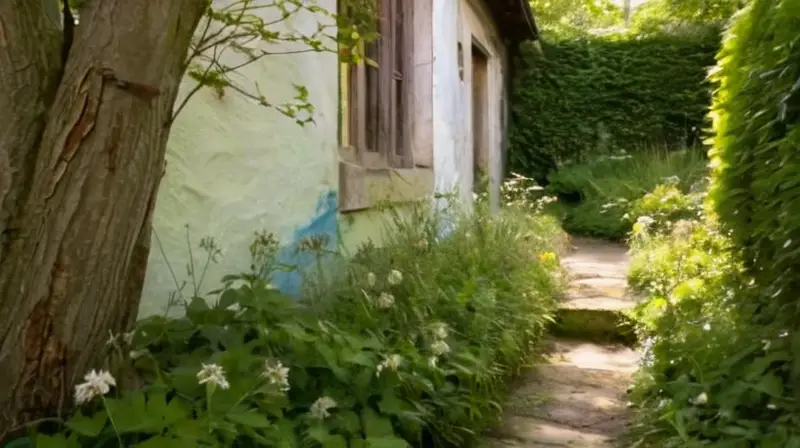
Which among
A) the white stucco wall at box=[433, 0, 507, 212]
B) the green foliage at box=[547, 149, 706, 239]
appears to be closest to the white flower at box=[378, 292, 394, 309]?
the white stucco wall at box=[433, 0, 507, 212]

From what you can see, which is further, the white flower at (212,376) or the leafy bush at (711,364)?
the leafy bush at (711,364)

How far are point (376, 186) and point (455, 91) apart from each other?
3021 mm

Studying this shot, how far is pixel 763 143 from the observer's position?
3.58 m

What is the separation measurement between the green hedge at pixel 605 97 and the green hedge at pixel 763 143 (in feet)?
25.9

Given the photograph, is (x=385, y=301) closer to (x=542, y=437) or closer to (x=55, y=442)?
(x=542, y=437)

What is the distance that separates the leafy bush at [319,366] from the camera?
171 centimetres

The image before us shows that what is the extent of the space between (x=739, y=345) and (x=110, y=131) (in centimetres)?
245

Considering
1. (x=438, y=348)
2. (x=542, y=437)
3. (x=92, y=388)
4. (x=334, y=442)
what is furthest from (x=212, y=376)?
(x=542, y=437)

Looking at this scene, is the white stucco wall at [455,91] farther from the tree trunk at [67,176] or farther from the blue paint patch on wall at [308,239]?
the tree trunk at [67,176]

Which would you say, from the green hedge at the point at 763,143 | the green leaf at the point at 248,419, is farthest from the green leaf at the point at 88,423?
the green hedge at the point at 763,143

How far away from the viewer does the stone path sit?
319cm

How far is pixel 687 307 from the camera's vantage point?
4094 millimetres

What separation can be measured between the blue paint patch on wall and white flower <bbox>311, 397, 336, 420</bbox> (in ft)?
3.03

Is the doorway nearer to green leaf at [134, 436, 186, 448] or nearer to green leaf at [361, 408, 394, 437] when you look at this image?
green leaf at [361, 408, 394, 437]
